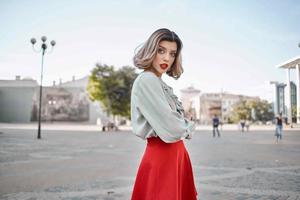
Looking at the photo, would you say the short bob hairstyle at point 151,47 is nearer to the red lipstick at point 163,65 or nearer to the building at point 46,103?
the red lipstick at point 163,65

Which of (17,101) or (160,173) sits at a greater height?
(17,101)

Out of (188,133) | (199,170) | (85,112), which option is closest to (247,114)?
(85,112)

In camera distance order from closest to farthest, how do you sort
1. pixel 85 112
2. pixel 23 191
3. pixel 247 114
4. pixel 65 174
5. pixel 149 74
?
1. pixel 149 74
2. pixel 23 191
3. pixel 65 174
4. pixel 85 112
5. pixel 247 114

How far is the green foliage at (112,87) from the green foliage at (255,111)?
5840cm

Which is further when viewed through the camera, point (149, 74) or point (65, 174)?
point (65, 174)

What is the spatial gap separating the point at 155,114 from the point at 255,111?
87364 mm

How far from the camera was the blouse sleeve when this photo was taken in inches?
65.4

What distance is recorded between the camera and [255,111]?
273 ft

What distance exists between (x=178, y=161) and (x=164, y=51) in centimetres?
75

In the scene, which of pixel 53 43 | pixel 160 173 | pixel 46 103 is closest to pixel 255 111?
pixel 46 103

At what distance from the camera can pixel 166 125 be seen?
1663 millimetres

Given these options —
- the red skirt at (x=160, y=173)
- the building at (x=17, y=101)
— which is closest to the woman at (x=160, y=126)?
the red skirt at (x=160, y=173)

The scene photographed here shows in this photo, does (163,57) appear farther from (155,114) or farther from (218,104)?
(218,104)

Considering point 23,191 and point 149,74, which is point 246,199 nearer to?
point 149,74
